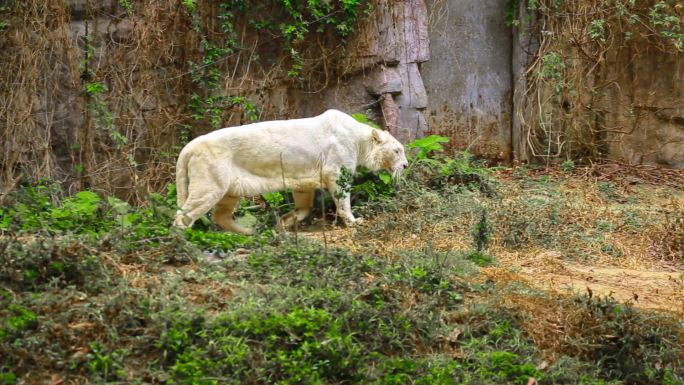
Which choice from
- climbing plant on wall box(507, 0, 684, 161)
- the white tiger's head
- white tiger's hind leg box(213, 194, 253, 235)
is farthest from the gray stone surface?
white tiger's hind leg box(213, 194, 253, 235)

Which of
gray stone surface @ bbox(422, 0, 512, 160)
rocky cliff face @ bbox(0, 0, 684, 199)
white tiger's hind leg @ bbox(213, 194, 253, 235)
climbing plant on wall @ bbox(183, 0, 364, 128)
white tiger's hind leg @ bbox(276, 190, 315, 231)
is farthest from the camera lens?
gray stone surface @ bbox(422, 0, 512, 160)

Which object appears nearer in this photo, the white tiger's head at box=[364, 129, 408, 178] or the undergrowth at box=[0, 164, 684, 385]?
the undergrowth at box=[0, 164, 684, 385]

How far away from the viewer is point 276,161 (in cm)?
1020

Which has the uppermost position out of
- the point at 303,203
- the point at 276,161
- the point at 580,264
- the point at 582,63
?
the point at 582,63

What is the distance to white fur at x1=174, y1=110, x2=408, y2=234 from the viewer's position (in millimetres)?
9688

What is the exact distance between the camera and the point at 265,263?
7.30 m

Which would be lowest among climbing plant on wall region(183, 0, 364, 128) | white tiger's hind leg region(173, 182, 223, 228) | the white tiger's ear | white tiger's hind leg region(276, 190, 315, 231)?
white tiger's hind leg region(276, 190, 315, 231)

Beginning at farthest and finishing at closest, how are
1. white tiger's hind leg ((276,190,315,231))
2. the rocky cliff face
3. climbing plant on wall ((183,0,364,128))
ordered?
climbing plant on wall ((183,0,364,128)) → the rocky cliff face → white tiger's hind leg ((276,190,315,231))

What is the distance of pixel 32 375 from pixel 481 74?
10856mm

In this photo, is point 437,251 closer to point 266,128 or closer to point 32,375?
point 266,128

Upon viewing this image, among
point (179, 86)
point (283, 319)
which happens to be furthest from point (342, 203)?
point (283, 319)

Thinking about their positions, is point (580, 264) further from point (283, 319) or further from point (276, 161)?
point (283, 319)

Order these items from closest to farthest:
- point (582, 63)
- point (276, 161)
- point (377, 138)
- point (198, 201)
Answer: point (198, 201), point (276, 161), point (377, 138), point (582, 63)

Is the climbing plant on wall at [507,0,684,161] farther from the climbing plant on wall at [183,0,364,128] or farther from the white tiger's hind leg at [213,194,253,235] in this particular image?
the white tiger's hind leg at [213,194,253,235]
